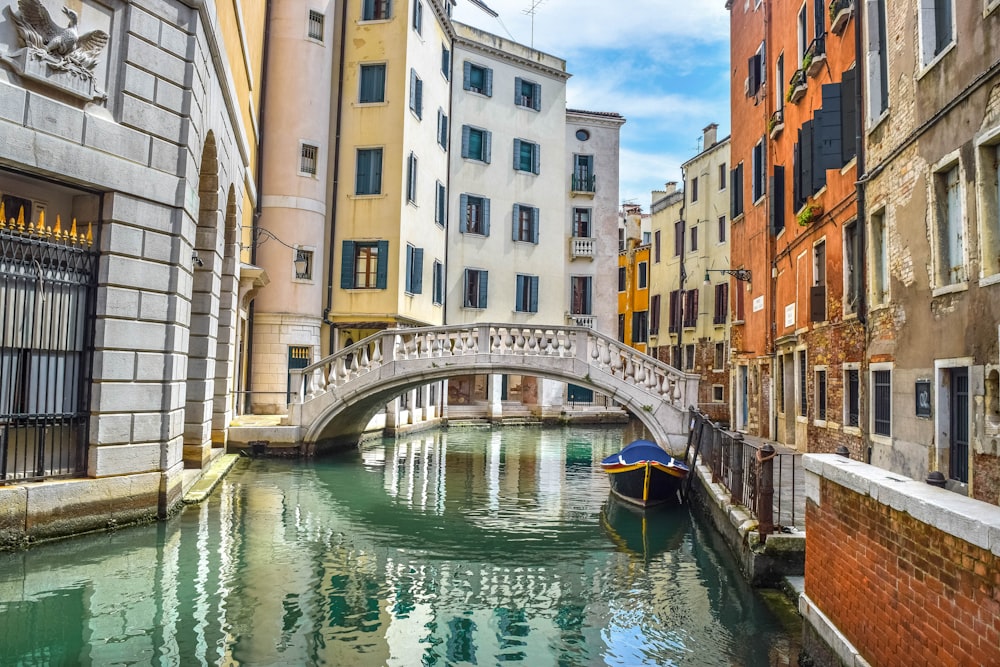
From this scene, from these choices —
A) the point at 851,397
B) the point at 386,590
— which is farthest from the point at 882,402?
the point at 386,590

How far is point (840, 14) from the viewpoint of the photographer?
12297 mm

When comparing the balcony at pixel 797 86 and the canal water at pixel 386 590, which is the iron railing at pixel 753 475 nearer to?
the canal water at pixel 386 590

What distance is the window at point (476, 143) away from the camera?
27625 mm

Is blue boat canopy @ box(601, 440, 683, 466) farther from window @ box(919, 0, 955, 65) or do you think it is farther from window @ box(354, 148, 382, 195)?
window @ box(354, 148, 382, 195)

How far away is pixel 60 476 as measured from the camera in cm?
838

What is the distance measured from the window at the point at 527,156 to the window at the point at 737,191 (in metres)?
9.49

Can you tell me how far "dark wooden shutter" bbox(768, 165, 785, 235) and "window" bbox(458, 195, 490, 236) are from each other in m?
12.3

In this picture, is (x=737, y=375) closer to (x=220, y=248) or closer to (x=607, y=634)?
(x=220, y=248)

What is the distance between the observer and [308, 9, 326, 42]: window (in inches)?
848

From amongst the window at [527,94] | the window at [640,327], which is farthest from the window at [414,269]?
the window at [640,327]

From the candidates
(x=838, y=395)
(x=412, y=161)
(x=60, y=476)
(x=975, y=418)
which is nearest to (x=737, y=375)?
(x=838, y=395)

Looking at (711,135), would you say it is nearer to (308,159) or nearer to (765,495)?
(308,159)

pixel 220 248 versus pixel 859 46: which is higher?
pixel 859 46

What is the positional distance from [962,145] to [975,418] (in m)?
2.75
